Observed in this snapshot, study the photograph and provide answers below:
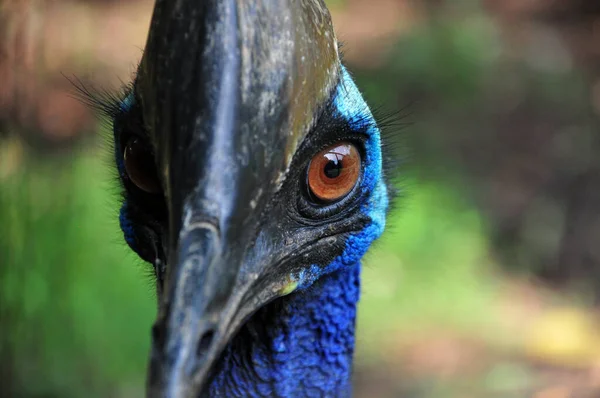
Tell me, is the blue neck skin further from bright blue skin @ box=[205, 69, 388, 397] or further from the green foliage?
the green foliage

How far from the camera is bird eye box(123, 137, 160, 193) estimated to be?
121 centimetres

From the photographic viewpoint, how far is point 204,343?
38.8 inches

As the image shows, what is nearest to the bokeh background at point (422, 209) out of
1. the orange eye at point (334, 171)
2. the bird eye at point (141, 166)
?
the orange eye at point (334, 171)

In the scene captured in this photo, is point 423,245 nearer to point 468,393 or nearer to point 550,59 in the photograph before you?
point 468,393

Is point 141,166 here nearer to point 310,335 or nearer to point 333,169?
point 333,169

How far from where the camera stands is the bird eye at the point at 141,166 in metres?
1.21

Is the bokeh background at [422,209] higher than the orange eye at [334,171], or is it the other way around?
the bokeh background at [422,209]

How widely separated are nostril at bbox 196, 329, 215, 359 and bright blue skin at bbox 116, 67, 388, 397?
1.31ft

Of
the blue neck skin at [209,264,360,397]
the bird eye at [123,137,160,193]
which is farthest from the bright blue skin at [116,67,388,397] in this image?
the bird eye at [123,137,160,193]

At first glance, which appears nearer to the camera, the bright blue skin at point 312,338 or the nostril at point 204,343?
the nostril at point 204,343

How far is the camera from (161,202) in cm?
125

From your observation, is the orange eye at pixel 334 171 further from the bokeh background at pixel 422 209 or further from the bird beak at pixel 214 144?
the bokeh background at pixel 422 209

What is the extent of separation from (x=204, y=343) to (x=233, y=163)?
23 centimetres

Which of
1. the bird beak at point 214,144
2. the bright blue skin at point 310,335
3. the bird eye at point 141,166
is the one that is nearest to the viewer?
the bird beak at point 214,144
